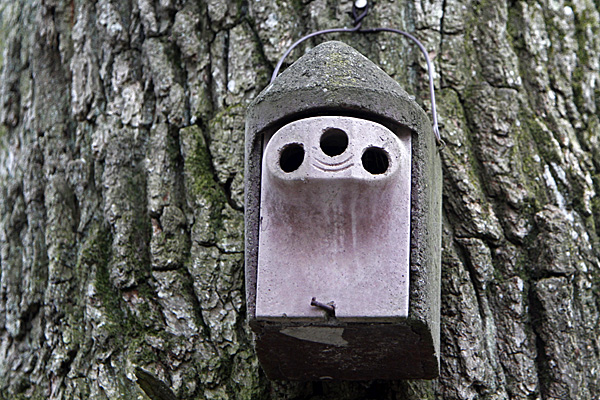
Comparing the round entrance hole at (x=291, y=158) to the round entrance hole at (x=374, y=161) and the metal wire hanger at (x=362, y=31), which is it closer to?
the round entrance hole at (x=374, y=161)

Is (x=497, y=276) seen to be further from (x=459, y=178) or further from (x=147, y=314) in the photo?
(x=147, y=314)

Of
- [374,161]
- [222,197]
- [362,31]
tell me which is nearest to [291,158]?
[374,161]

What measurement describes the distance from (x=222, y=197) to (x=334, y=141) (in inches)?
26.3

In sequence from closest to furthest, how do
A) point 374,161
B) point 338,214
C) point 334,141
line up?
point 338,214
point 334,141
point 374,161

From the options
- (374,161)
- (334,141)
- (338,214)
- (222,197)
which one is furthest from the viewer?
(222,197)

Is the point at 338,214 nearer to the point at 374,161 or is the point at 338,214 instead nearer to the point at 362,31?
the point at 374,161

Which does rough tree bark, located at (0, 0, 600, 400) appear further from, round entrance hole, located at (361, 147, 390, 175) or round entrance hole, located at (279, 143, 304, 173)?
round entrance hole, located at (279, 143, 304, 173)

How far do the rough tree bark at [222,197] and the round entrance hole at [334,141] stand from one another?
531mm

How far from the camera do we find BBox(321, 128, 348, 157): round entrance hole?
208 centimetres

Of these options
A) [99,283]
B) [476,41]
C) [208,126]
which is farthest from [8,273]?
[476,41]

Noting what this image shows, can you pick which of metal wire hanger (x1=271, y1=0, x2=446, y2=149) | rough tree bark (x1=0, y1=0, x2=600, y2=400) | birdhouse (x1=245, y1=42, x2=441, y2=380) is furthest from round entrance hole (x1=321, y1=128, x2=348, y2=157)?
rough tree bark (x1=0, y1=0, x2=600, y2=400)

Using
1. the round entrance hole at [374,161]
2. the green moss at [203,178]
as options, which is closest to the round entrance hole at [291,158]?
the round entrance hole at [374,161]

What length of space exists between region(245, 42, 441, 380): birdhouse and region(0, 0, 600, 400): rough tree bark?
46 cm

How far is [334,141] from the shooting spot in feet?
7.27
